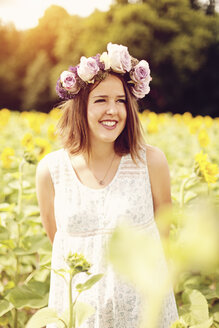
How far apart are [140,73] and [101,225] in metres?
0.58

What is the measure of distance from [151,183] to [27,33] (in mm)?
21181

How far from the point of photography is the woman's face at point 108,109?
1.30 m

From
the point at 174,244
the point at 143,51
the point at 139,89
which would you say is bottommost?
the point at 174,244

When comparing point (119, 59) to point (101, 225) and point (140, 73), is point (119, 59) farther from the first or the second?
point (101, 225)

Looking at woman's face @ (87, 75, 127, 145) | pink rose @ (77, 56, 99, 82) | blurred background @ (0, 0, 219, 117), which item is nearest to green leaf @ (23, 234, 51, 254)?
woman's face @ (87, 75, 127, 145)

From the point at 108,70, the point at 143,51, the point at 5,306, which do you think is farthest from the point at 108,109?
the point at 143,51

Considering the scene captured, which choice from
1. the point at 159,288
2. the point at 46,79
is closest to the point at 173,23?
the point at 46,79

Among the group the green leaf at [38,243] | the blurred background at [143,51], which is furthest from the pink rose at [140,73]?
the blurred background at [143,51]

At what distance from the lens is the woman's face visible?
1.30 m

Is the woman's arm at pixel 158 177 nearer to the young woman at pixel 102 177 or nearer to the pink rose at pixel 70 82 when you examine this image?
the young woman at pixel 102 177

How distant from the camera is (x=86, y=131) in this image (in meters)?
1.45

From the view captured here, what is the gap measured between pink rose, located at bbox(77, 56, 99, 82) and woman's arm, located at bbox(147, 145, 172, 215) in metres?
0.36

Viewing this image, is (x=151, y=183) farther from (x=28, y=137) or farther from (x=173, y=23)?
(x=173, y=23)

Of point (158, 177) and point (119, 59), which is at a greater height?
point (119, 59)
